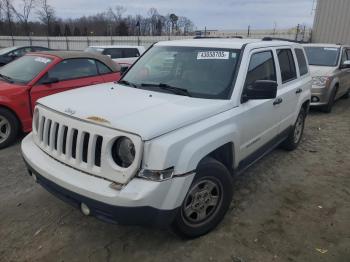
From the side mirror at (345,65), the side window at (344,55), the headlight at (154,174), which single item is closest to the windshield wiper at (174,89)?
the headlight at (154,174)

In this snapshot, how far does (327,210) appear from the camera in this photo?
3891 millimetres

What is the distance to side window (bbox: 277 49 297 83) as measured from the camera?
4.70 metres

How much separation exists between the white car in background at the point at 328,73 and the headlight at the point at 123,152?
6.97 metres

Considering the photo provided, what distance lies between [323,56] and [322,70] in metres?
1.02

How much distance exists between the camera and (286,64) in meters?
4.90

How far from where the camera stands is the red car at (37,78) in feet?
18.7

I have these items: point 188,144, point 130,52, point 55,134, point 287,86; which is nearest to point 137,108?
point 188,144

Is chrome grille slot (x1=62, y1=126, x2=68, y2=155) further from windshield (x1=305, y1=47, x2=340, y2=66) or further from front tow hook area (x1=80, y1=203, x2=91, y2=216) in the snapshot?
windshield (x1=305, y1=47, x2=340, y2=66)

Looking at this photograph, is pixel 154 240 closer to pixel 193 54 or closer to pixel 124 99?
pixel 124 99

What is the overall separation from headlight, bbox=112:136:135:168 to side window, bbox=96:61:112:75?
15.3 ft

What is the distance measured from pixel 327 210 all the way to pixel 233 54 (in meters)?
2.15

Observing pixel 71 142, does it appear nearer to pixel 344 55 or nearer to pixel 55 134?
→ pixel 55 134

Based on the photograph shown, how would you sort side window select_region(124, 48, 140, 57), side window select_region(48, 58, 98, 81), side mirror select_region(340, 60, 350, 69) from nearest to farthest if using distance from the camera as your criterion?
side window select_region(48, 58, 98, 81), side mirror select_region(340, 60, 350, 69), side window select_region(124, 48, 140, 57)

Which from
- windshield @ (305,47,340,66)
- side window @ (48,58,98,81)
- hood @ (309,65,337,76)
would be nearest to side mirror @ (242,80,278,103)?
side window @ (48,58,98,81)
